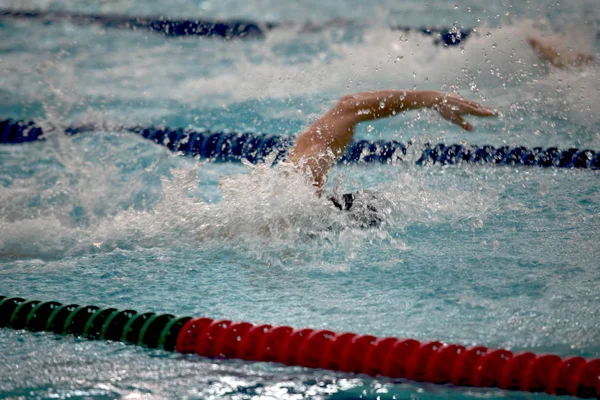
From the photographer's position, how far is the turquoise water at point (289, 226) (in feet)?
5.77

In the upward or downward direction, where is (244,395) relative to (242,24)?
downward

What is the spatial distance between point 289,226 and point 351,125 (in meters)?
0.68

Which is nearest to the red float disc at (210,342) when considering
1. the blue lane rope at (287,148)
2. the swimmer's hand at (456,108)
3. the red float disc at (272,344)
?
the red float disc at (272,344)

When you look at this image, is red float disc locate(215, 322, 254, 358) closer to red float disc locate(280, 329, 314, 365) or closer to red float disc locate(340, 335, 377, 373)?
red float disc locate(280, 329, 314, 365)

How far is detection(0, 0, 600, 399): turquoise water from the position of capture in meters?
1.76

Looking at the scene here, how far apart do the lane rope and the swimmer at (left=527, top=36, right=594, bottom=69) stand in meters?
3.67

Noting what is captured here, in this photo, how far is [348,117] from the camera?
307 cm

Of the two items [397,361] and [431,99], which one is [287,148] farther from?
[397,361]

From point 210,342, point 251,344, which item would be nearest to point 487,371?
point 251,344

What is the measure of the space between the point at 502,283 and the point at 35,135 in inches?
134

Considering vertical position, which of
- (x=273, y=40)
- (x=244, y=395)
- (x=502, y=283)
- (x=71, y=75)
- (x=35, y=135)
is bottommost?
(x=244, y=395)

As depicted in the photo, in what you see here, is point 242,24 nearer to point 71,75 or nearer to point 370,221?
point 71,75

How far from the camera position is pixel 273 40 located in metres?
6.78

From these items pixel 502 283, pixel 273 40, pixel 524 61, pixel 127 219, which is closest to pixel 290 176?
pixel 127 219
